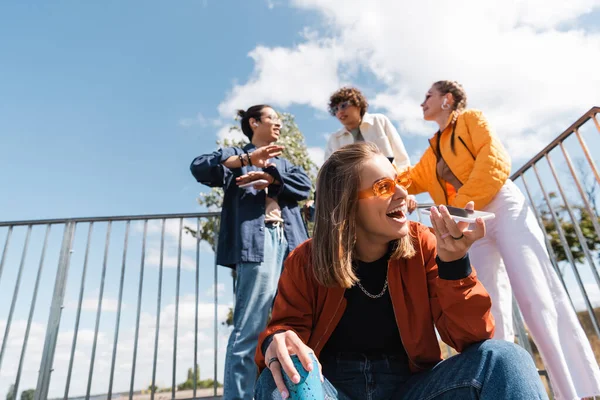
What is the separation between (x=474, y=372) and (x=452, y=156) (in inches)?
76.2

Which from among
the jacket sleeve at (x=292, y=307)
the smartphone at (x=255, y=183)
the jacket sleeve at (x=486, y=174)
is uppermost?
the smartphone at (x=255, y=183)

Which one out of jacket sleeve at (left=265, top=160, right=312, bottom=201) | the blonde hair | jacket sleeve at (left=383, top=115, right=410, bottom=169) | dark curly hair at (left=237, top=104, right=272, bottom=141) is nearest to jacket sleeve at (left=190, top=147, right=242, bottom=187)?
jacket sleeve at (left=265, top=160, right=312, bottom=201)

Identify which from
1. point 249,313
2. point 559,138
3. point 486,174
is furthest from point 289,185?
point 559,138

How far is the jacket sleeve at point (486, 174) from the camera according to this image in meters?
2.47

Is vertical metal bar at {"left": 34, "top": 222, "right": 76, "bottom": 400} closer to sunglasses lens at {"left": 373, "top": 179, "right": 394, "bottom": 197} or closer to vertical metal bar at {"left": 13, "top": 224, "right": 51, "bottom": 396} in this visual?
vertical metal bar at {"left": 13, "top": 224, "right": 51, "bottom": 396}

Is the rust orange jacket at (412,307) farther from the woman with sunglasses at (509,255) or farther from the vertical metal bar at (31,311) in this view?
the vertical metal bar at (31,311)

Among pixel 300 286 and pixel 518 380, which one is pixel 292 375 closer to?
pixel 300 286

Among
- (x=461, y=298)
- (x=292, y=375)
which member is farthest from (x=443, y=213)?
(x=292, y=375)

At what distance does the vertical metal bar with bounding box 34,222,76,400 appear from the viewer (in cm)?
315

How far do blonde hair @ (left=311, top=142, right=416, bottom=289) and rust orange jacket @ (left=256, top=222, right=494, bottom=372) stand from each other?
5 cm

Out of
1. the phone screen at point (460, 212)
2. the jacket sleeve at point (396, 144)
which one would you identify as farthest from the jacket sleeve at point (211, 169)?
the phone screen at point (460, 212)

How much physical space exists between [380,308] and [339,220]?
1.27ft

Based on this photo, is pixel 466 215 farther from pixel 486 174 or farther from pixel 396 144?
pixel 396 144

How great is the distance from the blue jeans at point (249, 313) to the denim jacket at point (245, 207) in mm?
74
